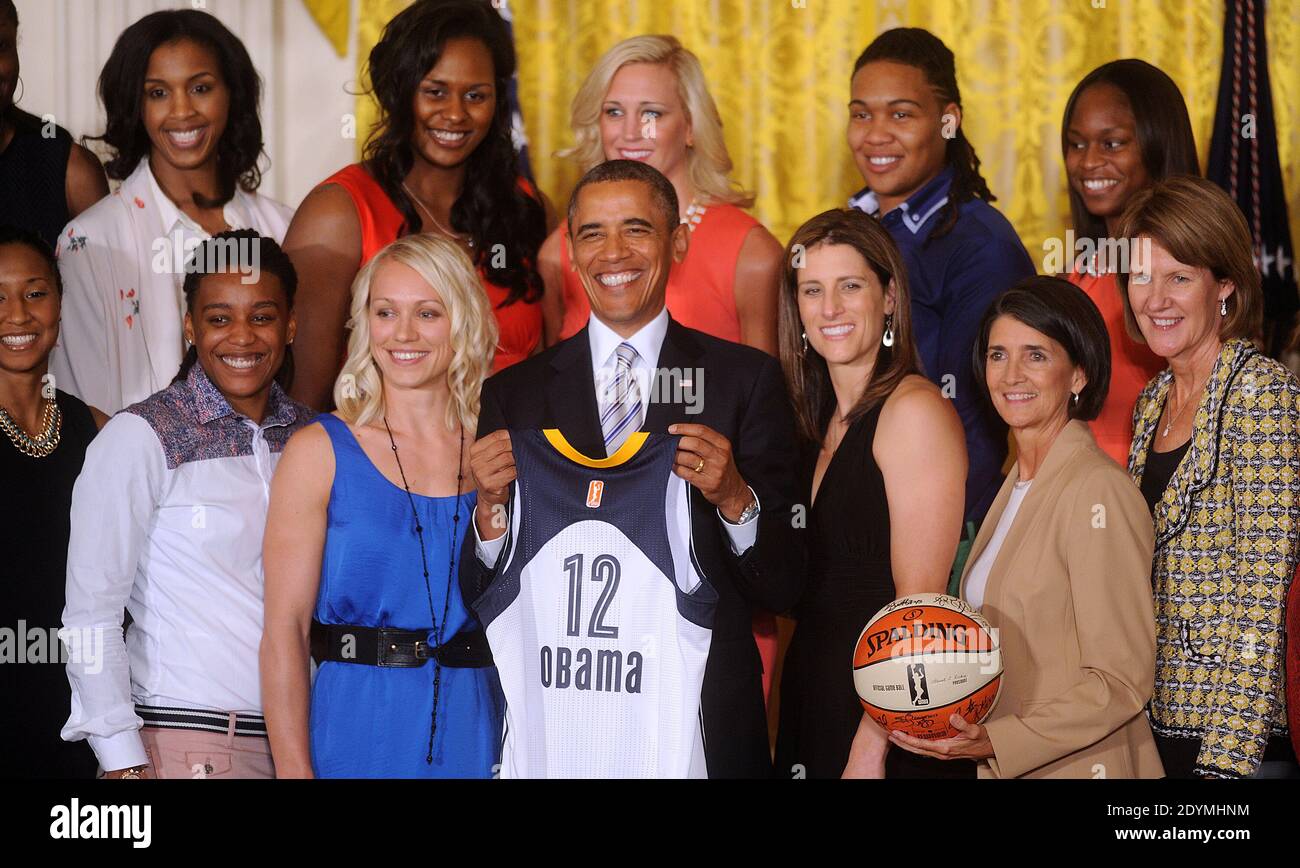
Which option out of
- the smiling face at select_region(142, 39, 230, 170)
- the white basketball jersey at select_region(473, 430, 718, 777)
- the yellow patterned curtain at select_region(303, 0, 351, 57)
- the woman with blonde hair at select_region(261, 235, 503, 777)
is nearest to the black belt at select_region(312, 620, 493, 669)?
the woman with blonde hair at select_region(261, 235, 503, 777)

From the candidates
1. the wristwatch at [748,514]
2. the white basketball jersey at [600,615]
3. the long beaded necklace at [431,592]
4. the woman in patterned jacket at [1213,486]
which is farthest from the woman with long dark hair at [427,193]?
the woman in patterned jacket at [1213,486]

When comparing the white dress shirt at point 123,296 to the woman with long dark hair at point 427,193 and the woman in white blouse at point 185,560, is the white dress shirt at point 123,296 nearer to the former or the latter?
the woman with long dark hair at point 427,193

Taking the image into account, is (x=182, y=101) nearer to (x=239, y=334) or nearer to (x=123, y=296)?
(x=123, y=296)

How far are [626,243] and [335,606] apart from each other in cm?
114

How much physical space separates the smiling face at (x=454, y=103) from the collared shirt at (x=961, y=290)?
1.31 m

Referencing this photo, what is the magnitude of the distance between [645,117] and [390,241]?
85 cm

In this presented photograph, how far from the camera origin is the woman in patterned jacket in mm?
3699

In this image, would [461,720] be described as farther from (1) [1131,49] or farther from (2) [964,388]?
(1) [1131,49]

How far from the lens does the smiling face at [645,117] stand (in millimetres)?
4531

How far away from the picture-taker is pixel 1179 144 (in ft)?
15.2

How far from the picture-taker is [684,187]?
4586 millimetres

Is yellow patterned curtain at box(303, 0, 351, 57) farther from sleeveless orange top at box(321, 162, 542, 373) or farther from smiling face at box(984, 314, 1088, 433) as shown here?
smiling face at box(984, 314, 1088, 433)

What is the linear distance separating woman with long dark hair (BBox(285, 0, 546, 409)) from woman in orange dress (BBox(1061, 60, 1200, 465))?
172 centimetres

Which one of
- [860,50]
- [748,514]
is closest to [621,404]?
[748,514]
